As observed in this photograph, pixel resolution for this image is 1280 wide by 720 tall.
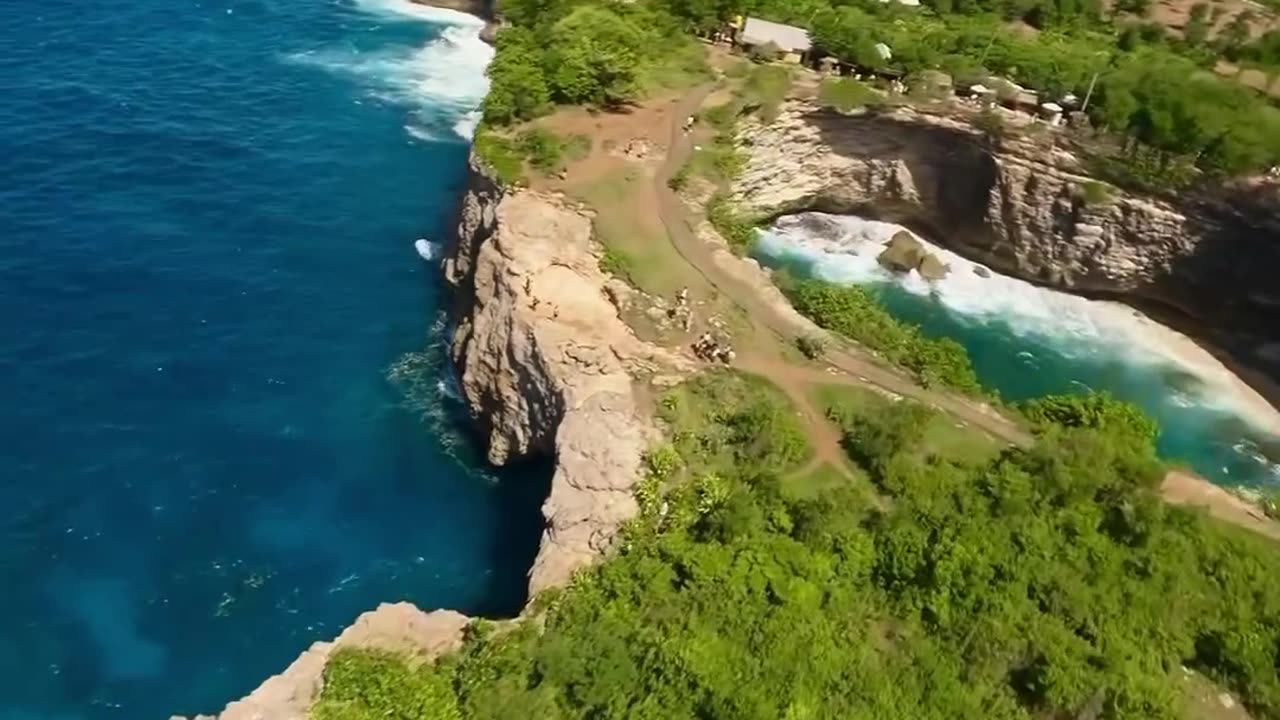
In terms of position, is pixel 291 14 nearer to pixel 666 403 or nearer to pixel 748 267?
pixel 748 267

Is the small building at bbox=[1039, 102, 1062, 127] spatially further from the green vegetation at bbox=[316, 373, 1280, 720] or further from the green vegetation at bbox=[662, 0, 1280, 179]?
the green vegetation at bbox=[316, 373, 1280, 720]

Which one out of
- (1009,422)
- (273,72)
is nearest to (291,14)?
(273,72)

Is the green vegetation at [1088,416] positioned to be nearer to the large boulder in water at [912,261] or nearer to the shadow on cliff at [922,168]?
the large boulder in water at [912,261]

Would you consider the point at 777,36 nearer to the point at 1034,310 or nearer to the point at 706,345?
the point at 1034,310

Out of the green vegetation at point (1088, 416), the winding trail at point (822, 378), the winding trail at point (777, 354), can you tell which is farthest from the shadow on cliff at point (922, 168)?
the green vegetation at point (1088, 416)

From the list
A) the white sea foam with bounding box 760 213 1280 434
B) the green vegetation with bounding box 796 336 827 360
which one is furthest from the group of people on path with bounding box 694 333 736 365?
the white sea foam with bounding box 760 213 1280 434

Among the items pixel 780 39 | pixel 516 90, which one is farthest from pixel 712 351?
pixel 780 39
